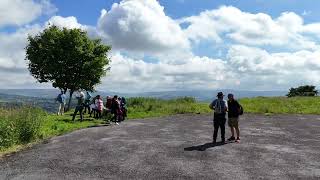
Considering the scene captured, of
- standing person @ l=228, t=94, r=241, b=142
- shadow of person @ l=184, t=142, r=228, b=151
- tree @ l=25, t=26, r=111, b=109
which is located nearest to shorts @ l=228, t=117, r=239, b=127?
standing person @ l=228, t=94, r=241, b=142

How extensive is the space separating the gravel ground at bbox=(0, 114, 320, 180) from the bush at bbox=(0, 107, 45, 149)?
1027mm

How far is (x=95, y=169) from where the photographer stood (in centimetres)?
1606

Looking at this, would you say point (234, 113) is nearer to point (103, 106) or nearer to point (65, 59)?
point (103, 106)

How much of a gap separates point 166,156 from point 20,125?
25.1 ft

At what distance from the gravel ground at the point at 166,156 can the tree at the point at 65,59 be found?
2878 centimetres

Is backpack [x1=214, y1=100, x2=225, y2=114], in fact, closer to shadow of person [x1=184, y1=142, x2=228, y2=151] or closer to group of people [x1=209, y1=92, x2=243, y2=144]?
group of people [x1=209, y1=92, x2=243, y2=144]

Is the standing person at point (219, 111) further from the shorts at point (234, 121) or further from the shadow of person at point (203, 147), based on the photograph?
the shorts at point (234, 121)

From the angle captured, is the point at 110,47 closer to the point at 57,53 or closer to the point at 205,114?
the point at 57,53

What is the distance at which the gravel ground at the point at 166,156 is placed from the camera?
15423 mm

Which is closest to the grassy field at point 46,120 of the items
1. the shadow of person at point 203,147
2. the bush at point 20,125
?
the bush at point 20,125

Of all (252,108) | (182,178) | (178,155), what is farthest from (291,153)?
(252,108)

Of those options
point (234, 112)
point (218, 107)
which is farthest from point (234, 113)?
point (218, 107)

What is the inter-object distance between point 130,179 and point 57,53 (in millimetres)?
41036

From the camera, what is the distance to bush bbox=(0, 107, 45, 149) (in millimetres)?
20719
